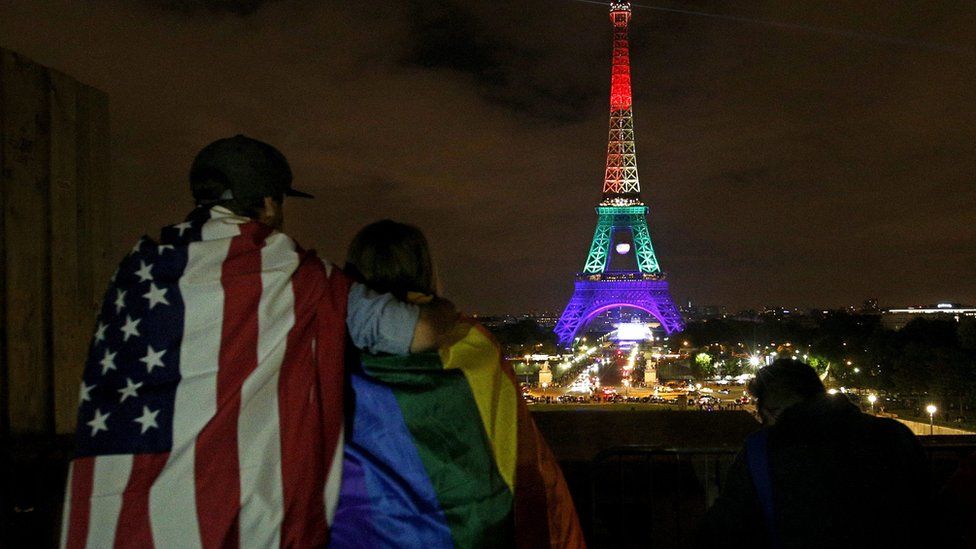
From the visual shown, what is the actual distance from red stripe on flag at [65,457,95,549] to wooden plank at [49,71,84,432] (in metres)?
1.44

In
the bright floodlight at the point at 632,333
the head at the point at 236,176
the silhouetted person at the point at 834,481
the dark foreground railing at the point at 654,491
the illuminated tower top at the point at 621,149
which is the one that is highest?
the illuminated tower top at the point at 621,149

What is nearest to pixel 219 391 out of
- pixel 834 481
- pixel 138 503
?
pixel 138 503

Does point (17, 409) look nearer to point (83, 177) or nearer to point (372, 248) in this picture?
point (83, 177)

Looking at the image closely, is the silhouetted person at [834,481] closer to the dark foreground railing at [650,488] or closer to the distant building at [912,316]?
the dark foreground railing at [650,488]

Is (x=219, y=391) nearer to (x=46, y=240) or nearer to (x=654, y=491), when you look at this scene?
(x=46, y=240)

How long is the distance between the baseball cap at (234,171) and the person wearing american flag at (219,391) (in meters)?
0.16

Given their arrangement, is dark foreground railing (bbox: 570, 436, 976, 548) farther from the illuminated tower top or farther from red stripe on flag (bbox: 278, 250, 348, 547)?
the illuminated tower top

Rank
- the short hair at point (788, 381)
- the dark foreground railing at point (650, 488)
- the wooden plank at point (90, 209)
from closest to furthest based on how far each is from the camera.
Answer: the short hair at point (788, 381) < the wooden plank at point (90, 209) < the dark foreground railing at point (650, 488)

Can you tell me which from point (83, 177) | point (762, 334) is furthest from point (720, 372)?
point (83, 177)

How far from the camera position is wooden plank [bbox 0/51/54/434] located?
2791 millimetres

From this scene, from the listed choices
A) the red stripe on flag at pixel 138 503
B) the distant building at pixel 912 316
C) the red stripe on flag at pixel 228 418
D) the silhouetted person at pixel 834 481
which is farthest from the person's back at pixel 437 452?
the distant building at pixel 912 316

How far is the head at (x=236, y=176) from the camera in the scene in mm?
1993

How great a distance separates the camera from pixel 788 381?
2510 millimetres

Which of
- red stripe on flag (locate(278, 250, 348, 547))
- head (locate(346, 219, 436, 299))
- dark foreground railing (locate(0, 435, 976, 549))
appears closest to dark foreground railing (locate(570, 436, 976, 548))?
dark foreground railing (locate(0, 435, 976, 549))
